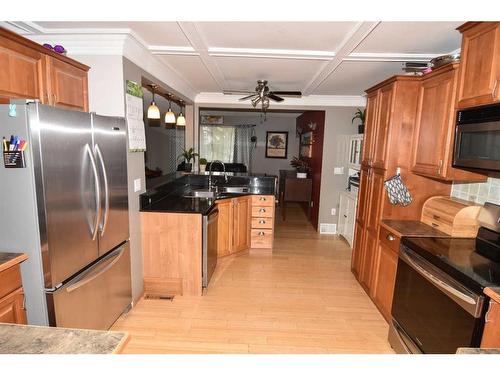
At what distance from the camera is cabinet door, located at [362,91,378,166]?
2836mm

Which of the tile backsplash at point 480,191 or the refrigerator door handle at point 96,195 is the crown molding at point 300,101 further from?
the refrigerator door handle at point 96,195

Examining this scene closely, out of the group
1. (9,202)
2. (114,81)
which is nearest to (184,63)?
(114,81)

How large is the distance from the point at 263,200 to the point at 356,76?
1997mm

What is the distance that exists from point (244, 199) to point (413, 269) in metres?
2.30

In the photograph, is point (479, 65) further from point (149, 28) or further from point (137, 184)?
point (137, 184)

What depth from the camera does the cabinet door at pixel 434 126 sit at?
204cm

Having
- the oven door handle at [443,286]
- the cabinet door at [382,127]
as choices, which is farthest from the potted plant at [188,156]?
the oven door handle at [443,286]

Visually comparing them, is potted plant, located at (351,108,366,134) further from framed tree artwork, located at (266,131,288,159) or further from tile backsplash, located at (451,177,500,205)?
framed tree artwork, located at (266,131,288,159)

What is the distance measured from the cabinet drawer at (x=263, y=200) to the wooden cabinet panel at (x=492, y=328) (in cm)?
284

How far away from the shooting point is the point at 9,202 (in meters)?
1.51

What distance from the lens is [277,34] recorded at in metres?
2.11

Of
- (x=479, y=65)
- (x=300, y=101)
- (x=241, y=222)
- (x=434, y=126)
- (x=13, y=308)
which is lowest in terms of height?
(x=241, y=222)

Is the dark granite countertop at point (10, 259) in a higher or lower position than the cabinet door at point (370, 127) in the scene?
lower

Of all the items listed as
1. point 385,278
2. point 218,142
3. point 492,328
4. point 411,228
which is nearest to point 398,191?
point 411,228
